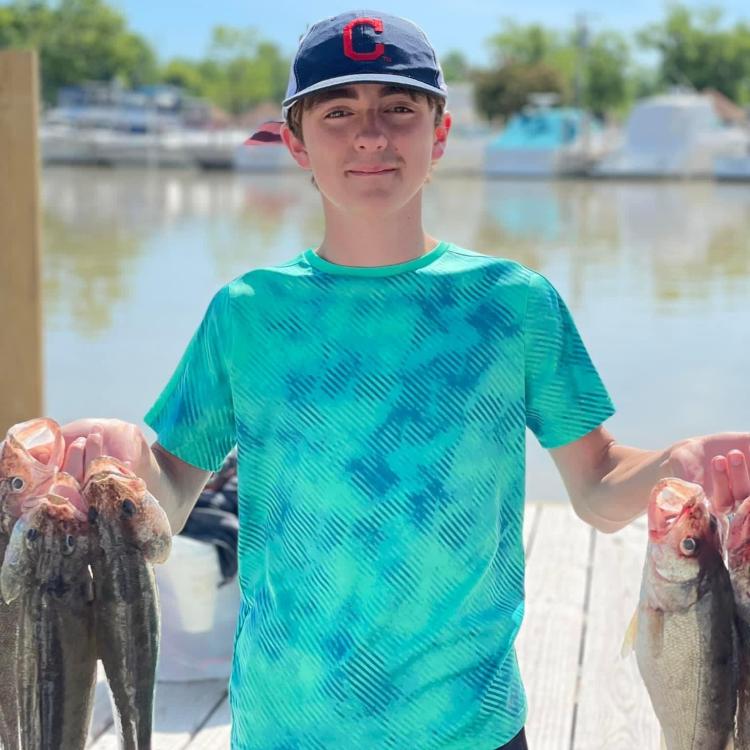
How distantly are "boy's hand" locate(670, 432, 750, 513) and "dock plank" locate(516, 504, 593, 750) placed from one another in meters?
1.98

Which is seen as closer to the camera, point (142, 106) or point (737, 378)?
point (737, 378)

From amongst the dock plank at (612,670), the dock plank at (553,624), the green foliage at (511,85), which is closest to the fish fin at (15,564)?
the dock plank at (612,670)

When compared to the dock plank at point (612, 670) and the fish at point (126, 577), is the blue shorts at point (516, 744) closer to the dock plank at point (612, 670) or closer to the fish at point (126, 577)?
the fish at point (126, 577)

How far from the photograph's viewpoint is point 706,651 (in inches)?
71.9

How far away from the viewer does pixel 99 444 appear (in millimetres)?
1919

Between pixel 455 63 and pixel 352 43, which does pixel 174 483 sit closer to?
pixel 352 43

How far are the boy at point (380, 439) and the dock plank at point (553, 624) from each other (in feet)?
5.89

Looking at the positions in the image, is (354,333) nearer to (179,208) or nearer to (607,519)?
(607,519)

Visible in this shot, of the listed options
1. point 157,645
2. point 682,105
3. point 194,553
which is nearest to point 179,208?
point 194,553

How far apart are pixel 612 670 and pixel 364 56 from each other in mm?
2720

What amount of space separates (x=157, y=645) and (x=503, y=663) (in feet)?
1.94

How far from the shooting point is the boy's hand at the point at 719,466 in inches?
72.7

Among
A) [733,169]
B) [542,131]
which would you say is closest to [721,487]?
[733,169]

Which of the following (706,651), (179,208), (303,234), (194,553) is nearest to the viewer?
(706,651)
